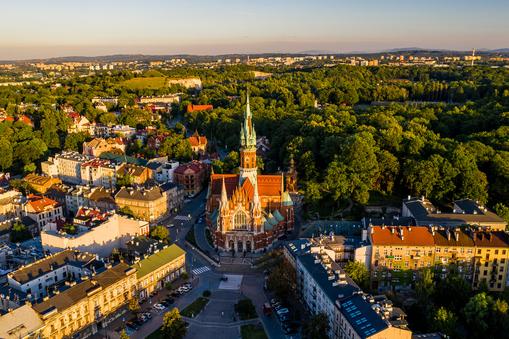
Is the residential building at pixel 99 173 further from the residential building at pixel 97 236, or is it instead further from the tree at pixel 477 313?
the tree at pixel 477 313

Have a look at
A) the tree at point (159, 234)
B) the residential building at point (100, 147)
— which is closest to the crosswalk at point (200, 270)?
the tree at point (159, 234)

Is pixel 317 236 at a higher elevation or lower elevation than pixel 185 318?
higher

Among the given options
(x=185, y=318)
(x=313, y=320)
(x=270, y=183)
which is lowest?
(x=185, y=318)

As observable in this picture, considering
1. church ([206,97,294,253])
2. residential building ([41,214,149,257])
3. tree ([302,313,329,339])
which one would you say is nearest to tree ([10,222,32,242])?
residential building ([41,214,149,257])

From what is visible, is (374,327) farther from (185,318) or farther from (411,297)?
(185,318)

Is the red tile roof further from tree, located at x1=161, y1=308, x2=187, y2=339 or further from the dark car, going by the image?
tree, located at x1=161, y1=308, x2=187, y2=339

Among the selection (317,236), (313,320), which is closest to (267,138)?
(317,236)
